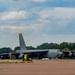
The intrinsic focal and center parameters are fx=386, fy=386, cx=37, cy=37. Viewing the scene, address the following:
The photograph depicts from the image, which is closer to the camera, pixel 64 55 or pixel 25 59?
pixel 25 59

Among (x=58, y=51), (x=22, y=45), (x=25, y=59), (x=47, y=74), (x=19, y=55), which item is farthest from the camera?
(x=22, y=45)

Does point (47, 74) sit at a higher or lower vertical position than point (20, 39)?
lower

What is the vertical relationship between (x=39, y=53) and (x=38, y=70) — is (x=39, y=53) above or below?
above

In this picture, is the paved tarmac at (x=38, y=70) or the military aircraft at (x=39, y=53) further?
the military aircraft at (x=39, y=53)

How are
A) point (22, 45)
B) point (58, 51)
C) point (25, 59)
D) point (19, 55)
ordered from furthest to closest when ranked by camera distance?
1. point (22, 45)
2. point (19, 55)
3. point (58, 51)
4. point (25, 59)

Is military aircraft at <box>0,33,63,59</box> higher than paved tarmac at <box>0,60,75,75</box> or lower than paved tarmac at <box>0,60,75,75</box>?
higher

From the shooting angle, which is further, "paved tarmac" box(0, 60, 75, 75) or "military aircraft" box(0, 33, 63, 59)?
"military aircraft" box(0, 33, 63, 59)

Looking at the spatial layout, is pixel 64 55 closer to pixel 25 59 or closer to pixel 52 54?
pixel 52 54

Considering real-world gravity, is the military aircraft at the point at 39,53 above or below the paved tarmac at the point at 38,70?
above

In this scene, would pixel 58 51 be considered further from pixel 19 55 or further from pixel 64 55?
pixel 19 55

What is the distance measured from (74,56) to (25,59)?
7162 cm

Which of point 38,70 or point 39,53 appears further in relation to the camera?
point 39,53

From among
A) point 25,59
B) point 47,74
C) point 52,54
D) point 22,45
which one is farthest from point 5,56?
point 47,74

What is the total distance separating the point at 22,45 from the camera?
13425cm
